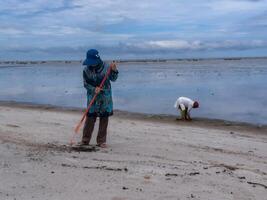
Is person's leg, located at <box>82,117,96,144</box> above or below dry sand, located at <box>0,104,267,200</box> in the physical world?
above

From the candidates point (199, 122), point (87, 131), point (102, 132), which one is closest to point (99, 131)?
point (102, 132)

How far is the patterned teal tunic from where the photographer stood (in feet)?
31.1

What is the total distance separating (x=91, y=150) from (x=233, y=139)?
4471mm

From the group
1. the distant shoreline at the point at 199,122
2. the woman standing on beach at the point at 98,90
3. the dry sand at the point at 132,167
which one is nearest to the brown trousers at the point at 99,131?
the woman standing on beach at the point at 98,90

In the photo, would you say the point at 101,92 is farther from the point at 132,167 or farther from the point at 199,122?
the point at 199,122

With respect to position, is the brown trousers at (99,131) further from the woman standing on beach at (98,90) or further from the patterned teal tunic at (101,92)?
the patterned teal tunic at (101,92)

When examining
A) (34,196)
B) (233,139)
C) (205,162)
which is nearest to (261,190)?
(205,162)

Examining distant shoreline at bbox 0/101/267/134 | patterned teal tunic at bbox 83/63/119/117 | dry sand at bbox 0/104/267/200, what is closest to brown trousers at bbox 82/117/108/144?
patterned teal tunic at bbox 83/63/119/117

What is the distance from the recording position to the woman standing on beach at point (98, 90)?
9312mm

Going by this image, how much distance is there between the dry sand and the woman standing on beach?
0.46 m

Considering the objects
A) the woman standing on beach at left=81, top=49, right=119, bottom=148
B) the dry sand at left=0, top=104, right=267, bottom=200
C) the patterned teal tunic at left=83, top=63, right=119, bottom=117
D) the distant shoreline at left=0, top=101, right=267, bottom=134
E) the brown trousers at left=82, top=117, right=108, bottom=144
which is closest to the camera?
the dry sand at left=0, top=104, right=267, bottom=200

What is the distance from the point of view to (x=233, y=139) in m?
12.2

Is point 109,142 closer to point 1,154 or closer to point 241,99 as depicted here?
point 1,154

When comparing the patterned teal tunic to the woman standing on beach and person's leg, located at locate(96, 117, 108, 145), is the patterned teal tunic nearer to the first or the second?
the woman standing on beach
